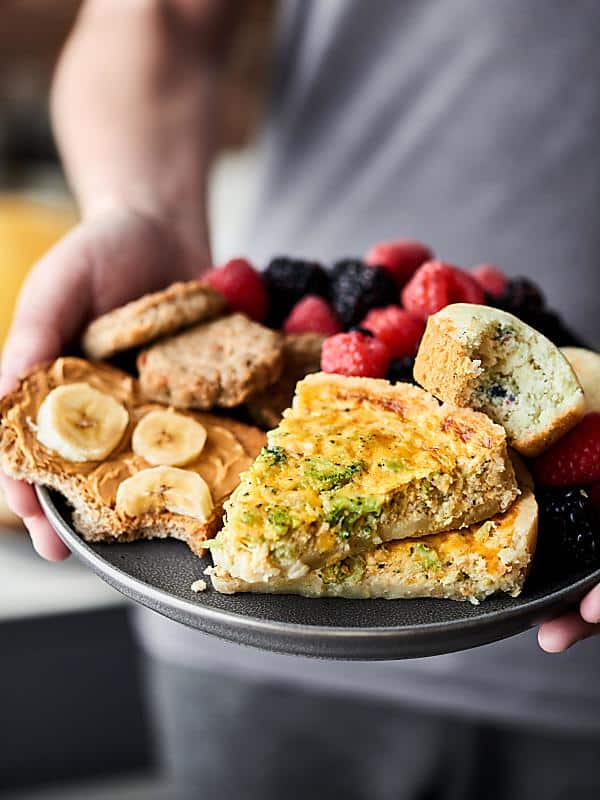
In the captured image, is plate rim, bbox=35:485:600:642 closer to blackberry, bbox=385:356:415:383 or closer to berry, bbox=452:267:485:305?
blackberry, bbox=385:356:415:383

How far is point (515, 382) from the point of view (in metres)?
1.31

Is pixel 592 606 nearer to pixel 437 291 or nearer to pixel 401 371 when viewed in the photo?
pixel 401 371

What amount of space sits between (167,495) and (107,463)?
0.46ft

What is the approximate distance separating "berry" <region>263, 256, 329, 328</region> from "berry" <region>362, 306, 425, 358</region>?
0.74ft

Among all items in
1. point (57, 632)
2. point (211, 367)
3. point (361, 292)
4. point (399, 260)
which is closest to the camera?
point (211, 367)

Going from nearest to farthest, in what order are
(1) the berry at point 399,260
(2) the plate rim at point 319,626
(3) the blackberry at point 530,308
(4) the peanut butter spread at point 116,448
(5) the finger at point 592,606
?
1. (2) the plate rim at point 319,626
2. (5) the finger at point 592,606
3. (4) the peanut butter spread at point 116,448
4. (3) the blackberry at point 530,308
5. (1) the berry at point 399,260

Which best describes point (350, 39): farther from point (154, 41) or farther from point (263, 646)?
point (263, 646)

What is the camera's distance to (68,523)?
52.0 inches

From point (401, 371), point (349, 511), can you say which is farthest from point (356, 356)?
point (349, 511)

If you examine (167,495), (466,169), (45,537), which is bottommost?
(45,537)

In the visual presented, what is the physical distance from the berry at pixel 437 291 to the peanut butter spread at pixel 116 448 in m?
0.34

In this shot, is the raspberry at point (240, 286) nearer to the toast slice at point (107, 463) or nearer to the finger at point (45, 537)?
the toast slice at point (107, 463)

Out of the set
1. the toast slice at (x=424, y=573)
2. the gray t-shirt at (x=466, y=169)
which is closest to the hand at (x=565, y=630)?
the toast slice at (x=424, y=573)

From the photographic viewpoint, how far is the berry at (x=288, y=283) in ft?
5.59
